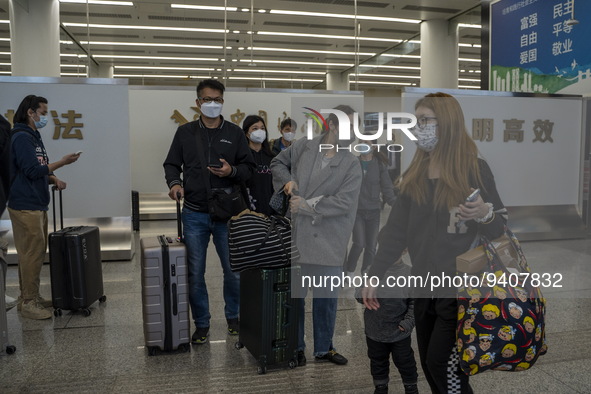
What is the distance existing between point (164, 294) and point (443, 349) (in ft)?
5.70

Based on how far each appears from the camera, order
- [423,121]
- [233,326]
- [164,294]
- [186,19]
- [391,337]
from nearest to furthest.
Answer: [423,121] < [391,337] < [164,294] < [233,326] < [186,19]

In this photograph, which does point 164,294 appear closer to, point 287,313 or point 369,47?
point 287,313

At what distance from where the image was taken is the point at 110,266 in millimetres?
5430

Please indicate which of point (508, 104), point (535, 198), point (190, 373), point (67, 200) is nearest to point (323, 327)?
point (190, 373)

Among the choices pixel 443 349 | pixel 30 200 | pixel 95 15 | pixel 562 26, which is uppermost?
pixel 95 15

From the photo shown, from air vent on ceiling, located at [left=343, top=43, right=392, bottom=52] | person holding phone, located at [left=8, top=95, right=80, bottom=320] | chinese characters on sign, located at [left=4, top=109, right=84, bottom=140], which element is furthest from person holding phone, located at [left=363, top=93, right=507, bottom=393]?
air vent on ceiling, located at [left=343, top=43, right=392, bottom=52]

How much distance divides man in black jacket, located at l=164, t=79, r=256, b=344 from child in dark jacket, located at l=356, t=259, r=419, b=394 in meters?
1.25

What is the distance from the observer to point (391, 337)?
2117mm

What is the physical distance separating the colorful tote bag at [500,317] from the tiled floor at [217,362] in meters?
0.29

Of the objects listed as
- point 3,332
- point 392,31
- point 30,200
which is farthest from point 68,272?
point 392,31

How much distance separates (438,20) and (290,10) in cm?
338

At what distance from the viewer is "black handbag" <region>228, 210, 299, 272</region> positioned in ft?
8.55

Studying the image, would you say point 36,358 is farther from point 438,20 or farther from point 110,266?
point 438,20

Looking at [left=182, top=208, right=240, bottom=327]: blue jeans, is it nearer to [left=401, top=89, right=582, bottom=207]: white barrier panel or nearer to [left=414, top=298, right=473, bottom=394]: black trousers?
[left=414, top=298, right=473, bottom=394]: black trousers
